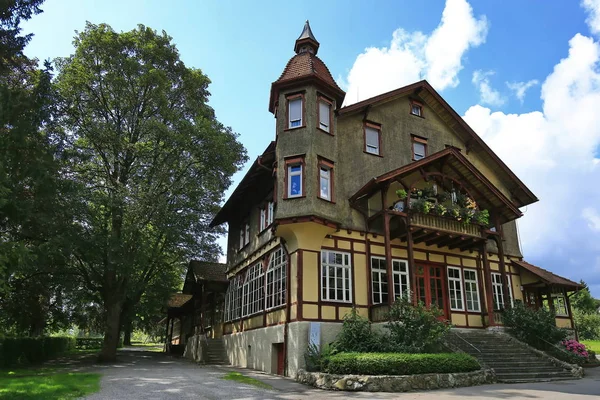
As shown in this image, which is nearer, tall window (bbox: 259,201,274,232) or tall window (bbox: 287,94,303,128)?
tall window (bbox: 287,94,303,128)

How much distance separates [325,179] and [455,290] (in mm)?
8277

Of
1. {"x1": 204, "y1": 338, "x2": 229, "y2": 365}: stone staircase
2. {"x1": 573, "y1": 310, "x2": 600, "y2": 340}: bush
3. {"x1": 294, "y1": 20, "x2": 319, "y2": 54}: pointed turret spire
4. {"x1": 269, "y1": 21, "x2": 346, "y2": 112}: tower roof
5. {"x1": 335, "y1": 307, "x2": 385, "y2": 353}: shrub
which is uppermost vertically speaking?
{"x1": 294, "y1": 20, "x2": 319, "y2": 54}: pointed turret spire

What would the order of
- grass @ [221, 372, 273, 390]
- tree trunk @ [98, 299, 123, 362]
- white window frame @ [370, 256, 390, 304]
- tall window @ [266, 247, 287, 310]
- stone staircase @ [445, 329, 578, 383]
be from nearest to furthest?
grass @ [221, 372, 273, 390] < stone staircase @ [445, 329, 578, 383] < white window frame @ [370, 256, 390, 304] < tall window @ [266, 247, 287, 310] < tree trunk @ [98, 299, 123, 362]

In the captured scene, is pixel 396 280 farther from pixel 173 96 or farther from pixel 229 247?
pixel 173 96

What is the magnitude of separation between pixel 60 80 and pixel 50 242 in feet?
30.8

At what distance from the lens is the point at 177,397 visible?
11.2m

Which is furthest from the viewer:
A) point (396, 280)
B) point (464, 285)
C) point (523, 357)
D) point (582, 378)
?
point (464, 285)

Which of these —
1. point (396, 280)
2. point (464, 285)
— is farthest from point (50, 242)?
point (464, 285)

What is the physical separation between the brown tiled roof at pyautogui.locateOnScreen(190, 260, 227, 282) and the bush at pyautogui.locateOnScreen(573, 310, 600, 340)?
5299 centimetres

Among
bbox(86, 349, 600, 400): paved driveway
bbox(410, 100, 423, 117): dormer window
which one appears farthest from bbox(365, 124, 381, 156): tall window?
bbox(86, 349, 600, 400): paved driveway

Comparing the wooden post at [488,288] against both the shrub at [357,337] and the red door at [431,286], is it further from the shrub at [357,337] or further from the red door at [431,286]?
the shrub at [357,337]

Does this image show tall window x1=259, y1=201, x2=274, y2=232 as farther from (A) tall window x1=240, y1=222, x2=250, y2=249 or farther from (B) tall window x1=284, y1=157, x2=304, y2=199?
(B) tall window x1=284, y1=157, x2=304, y2=199

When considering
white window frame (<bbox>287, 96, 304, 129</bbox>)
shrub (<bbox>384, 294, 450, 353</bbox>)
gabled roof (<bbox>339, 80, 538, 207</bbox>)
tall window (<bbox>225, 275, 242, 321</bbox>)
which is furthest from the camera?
tall window (<bbox>225, 275, 242, 321</bbox>)

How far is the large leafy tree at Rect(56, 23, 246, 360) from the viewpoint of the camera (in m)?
23.2
